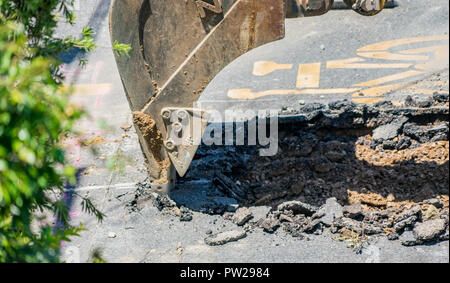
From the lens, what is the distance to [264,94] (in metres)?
9.45

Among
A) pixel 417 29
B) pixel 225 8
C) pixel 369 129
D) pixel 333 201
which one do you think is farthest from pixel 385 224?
pixel 417 29

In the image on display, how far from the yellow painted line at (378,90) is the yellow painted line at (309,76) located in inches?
29.8

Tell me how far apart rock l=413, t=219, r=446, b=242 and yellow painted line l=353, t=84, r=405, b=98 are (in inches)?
147

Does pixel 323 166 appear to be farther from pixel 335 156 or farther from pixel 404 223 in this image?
pixel 404 223

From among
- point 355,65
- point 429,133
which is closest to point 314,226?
point 429,133

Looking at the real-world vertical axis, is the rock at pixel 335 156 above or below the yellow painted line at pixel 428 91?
above

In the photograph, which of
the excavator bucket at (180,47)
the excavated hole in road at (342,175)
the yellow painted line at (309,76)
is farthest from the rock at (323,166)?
the yellow painted line at (309,76)

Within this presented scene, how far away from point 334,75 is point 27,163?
7997 millimetres

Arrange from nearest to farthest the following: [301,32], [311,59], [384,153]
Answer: [384,153] < [311,59] < [301,32]

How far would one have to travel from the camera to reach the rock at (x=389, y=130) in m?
7.19

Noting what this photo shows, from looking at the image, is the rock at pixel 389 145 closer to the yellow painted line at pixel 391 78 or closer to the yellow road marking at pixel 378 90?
the yellow road marking at pixel 378 90

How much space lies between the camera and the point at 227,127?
8.05 meters

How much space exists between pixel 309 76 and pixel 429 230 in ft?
16.4
